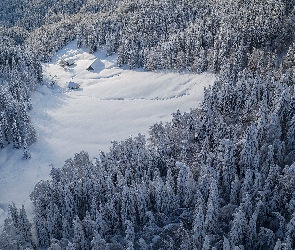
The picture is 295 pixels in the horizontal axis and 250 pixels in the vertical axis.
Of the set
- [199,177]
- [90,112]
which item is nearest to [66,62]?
[90,112]

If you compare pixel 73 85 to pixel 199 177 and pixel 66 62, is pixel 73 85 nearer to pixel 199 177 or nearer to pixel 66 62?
pixel 66 62

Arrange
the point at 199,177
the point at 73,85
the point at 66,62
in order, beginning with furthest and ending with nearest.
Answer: the point at 66,62 → the point at 73,85 → the point at 199,177

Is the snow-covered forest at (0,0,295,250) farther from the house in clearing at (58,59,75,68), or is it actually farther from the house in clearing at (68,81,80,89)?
the house in clearing at (58,59,75,68)

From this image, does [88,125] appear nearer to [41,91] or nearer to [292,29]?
[41,91]

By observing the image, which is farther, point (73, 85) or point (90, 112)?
point (73, 85)

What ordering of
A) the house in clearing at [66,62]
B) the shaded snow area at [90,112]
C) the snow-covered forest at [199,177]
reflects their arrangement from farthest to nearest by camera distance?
the house in clearing at [66,62] < the shaded snow area at [90,112] < the snow-covered forest at [199,177]

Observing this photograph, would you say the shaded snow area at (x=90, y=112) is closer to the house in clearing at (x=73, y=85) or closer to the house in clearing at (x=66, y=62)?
the house in clearing at (x=73, y=85)

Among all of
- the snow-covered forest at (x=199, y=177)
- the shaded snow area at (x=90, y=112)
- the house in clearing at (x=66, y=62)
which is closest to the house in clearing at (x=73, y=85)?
the shaded snow area at (x=90, y=112)

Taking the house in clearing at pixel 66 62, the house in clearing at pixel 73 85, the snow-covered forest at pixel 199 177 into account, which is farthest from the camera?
the house in clearing at pixel 66 62

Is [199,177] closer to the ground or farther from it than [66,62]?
closer to the ground
